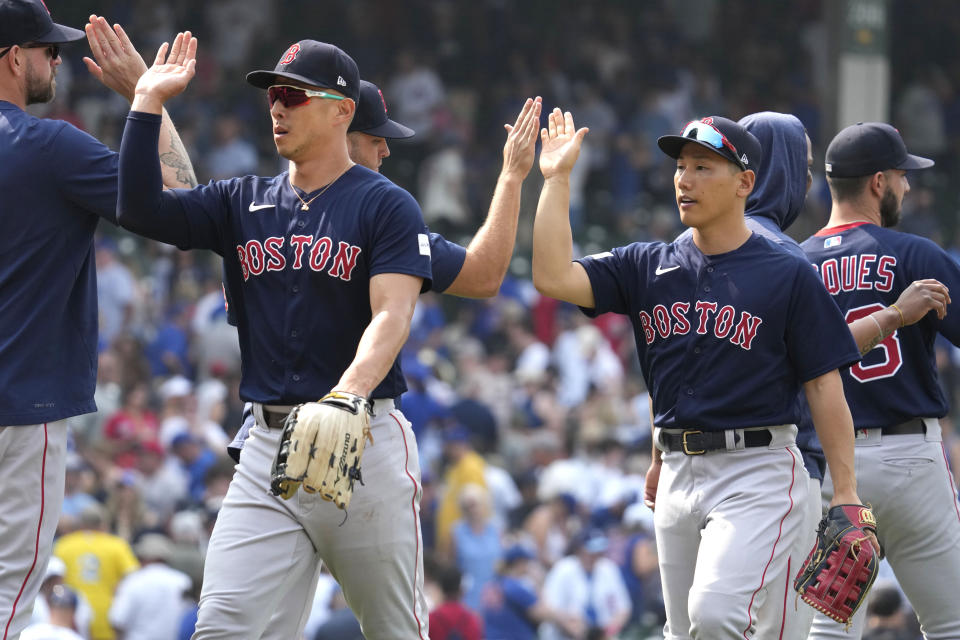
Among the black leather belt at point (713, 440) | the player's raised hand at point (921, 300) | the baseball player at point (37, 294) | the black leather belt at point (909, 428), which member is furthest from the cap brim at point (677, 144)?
the baseball player at point (37, 294)

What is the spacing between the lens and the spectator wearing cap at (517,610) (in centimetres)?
968

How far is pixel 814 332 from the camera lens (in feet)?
13.9

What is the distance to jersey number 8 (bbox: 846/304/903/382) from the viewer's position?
5.02 m

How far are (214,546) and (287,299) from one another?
2.41 ft

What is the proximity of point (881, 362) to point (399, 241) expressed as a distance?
207 cm

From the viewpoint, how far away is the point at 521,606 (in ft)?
32.0

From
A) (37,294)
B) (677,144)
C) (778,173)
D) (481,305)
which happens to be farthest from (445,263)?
(481,305)

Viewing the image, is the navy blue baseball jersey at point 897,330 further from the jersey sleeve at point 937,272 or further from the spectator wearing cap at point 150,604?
the spectator wearing cap at point 150,604

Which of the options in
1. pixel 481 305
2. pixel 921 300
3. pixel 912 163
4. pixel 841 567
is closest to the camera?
pixel 841 567

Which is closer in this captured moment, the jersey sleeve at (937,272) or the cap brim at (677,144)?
the cap brim at (677,144)

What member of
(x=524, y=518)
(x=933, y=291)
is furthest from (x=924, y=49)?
(x=933, y=291)

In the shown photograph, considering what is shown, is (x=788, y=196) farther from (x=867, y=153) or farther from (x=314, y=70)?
(x=314, y=70)

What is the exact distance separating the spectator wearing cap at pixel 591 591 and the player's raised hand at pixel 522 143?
6.10 metres

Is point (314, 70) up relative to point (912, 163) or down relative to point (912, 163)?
up
